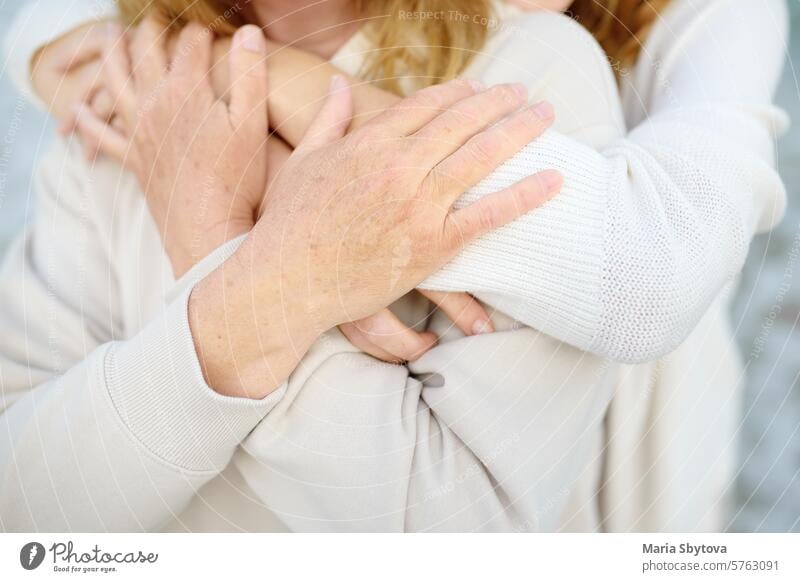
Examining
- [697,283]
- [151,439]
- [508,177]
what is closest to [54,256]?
[151,439]

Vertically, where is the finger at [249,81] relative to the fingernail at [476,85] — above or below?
above

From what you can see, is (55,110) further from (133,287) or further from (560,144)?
(560,144)

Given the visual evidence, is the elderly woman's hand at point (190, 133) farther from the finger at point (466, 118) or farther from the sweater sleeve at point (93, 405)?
the finger at point (466, 118)

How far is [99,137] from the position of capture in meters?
0.59

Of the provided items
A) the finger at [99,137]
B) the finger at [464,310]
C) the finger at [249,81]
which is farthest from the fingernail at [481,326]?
the finger at [99,137]

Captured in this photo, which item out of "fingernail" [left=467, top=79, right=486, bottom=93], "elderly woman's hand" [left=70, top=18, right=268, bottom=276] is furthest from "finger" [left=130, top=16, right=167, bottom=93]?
"fingernail" [left=467, top=79, right=486, bottom=93]

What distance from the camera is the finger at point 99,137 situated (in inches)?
23.0

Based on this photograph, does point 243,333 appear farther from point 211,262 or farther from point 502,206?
point 502,206

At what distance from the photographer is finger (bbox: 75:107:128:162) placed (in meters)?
0.59

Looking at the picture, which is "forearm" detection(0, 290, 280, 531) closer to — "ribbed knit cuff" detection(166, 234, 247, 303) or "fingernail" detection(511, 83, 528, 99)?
"ribbed knit cuff" detection(166, 234, 247, 303)

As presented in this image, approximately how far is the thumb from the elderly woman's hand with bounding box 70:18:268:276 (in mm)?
53

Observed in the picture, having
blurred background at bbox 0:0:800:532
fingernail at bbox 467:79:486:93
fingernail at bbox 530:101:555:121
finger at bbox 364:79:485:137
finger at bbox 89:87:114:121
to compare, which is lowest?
blurred background at bbox 0:0:800:532

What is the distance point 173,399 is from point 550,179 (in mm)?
277

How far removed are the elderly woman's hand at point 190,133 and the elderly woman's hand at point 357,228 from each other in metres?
0.06
